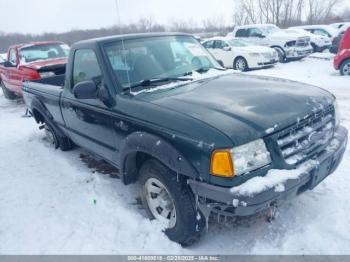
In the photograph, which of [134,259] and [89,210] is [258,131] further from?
[89,210]

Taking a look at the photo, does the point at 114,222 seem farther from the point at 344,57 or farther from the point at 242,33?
the point at 242,33

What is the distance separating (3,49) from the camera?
41.8 m

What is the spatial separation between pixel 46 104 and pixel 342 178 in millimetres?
4386

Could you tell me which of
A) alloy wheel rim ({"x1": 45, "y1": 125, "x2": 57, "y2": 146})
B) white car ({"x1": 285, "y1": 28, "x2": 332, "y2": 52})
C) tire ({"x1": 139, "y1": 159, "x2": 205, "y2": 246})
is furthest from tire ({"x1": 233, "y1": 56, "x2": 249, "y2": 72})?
tire ({"x1": 139, "y1": 159, "x2": 205, "y2": 246})

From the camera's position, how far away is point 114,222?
3.39 metres

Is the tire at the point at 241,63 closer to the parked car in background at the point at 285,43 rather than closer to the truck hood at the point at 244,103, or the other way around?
the parked car in background at the point at 285,43

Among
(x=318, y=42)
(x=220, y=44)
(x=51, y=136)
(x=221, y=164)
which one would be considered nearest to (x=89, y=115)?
(x=221, y=164)

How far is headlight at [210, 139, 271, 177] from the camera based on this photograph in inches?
91.6

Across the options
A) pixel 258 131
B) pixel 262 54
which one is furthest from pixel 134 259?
pixel 262 54

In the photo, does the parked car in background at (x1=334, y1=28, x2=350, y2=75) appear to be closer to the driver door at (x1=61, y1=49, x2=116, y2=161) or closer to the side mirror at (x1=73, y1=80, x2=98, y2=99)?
the driver door at (x1=61, y1=49, x2=116, y2=161)

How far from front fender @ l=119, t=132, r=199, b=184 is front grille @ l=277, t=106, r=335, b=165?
0.77 metres

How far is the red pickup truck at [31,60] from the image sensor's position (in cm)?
855

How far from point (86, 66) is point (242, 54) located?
10658mm

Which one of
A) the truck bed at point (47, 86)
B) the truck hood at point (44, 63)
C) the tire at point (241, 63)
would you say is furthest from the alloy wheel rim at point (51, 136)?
the tire at point (241, 63)
